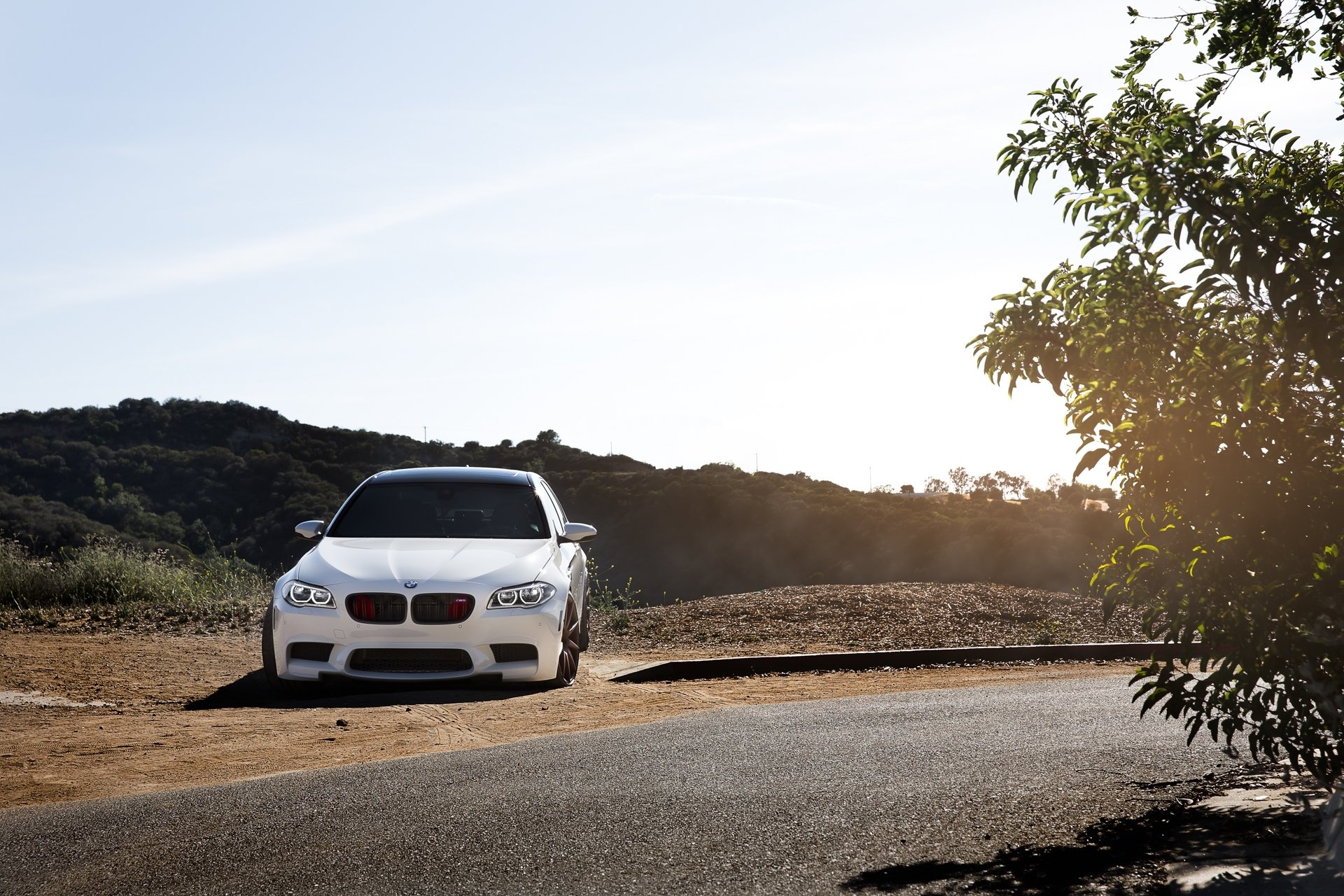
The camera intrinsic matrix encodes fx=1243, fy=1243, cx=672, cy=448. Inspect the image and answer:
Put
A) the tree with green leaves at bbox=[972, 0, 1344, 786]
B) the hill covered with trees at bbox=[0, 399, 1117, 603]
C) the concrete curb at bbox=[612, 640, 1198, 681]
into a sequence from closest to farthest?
1. the tree with green leaves at bbox=[972, 0, 1344, 786]
2. the concrete curb at bbox=[612, 640, 1198, 681]
3. the hill covered with trees at bbox=[0, 399, 1117, 603]

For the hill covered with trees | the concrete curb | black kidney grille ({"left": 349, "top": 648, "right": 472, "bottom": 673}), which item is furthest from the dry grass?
the hill covered with trees

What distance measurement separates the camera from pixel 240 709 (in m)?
8.92

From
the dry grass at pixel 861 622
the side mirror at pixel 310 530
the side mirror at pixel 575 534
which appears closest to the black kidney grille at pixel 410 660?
the side mirror at pixel 310 530

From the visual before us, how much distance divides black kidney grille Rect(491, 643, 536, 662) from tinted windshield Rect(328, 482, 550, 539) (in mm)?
1341

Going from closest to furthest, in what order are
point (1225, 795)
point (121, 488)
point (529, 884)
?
1. point (529, 884)
2. point (1225, 795)
3. point (121, 488)

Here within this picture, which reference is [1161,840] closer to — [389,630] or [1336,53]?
[1336,53]

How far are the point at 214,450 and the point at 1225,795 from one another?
175 feet

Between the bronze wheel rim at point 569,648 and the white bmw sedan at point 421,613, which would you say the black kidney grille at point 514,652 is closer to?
the white bmw sedan at point 421,613

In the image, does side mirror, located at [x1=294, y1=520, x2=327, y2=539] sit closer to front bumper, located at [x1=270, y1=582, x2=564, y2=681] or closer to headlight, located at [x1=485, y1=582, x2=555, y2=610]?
front bumper, located at [x1=270, y1=582, x2=564, y2=681]

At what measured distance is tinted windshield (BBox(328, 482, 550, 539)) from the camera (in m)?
10.3

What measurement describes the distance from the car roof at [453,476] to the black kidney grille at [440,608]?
6.51ft

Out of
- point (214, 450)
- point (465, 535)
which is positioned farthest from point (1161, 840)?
point (214, 450)

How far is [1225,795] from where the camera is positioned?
5.34m

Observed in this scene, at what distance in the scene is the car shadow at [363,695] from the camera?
902 cm
